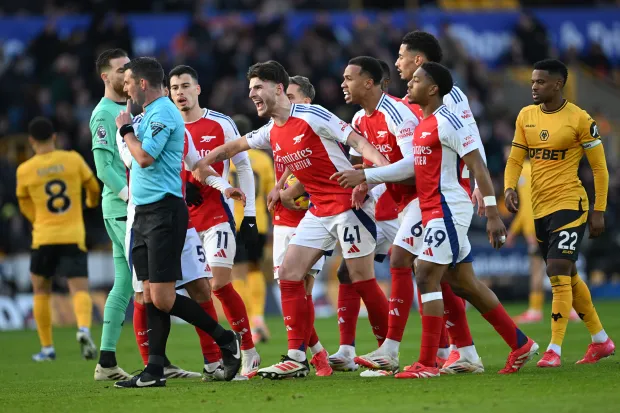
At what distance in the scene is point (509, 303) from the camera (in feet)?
72.3

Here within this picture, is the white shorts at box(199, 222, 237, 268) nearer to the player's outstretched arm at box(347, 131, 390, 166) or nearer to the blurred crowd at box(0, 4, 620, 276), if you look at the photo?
the player's outstretched arm at box(347, 131, 390, 166)

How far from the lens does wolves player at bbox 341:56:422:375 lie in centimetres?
917

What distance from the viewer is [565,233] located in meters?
9.79

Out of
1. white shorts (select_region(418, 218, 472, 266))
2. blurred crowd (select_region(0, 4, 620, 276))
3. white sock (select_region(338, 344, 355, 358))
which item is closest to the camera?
white shorts (select_region(418, 218, 472, 266))

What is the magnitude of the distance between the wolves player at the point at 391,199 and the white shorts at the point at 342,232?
270 millimetres

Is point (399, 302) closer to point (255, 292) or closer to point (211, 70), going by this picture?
point (255, 292)

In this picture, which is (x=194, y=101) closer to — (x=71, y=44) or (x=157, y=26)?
(x=71, y=44)

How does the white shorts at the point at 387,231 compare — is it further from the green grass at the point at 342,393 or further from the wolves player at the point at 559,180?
the green grass at the point at 342,393

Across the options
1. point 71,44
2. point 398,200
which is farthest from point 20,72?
point 398,200

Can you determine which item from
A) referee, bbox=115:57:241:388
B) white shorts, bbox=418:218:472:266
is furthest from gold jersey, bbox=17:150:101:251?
white shorts, bbox=418:218:472:266

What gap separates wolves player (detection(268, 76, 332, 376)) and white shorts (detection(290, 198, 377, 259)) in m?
0.46

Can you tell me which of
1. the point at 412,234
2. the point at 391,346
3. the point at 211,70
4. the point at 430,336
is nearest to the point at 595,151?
the point at 412,234

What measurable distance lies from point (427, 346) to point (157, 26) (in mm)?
18199

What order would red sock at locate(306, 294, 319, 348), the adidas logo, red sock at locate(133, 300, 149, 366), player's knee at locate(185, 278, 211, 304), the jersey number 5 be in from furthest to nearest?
the jersey number 5 → red sock at locate(306, 294, 319, 348) → red sock at locate(133, 300, 149, 366) → the adidas logo → player's knee at locate(185, 278, 211, 304)
